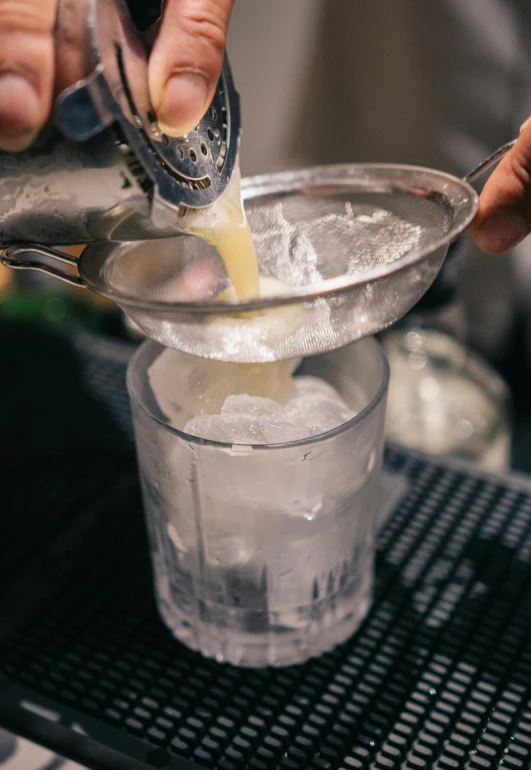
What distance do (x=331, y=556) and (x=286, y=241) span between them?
0.31 m

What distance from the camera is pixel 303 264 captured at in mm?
749

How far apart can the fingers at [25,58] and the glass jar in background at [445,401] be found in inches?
28.2

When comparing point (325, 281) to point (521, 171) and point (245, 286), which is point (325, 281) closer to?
point (245, 286)

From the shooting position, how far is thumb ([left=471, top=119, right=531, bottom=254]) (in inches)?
23.5

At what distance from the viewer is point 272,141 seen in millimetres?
1360

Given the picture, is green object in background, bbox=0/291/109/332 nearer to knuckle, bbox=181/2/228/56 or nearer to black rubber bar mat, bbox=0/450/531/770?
black rubber bar mat, bbox=0/450/531/770

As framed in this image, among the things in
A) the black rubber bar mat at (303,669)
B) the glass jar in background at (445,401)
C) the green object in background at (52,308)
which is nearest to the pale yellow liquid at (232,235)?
the black rubber bar mat at (303,669)

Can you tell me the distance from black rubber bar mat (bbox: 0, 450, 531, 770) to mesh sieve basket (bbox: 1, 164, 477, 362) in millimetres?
248

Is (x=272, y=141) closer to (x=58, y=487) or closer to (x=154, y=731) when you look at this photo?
(x=58, y=487)

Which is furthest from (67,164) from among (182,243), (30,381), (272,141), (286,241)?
(272,141)

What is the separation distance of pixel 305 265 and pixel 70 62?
0.35m

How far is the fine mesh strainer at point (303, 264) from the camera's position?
54cm

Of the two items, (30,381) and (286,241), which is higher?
(286,241)

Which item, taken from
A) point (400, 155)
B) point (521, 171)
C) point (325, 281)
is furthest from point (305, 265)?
point (400, 155)
